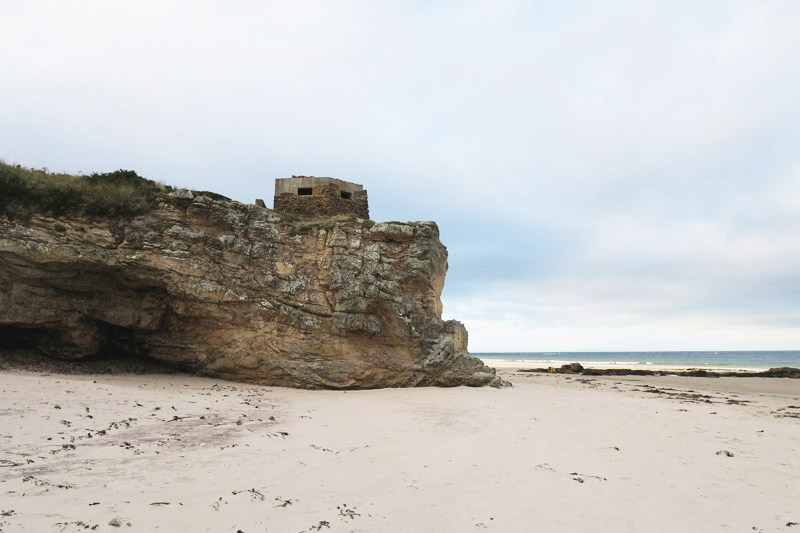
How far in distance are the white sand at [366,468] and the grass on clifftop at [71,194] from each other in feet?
17.3

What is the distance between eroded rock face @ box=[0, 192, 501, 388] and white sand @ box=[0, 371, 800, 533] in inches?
144

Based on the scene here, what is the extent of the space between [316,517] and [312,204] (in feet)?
44.6

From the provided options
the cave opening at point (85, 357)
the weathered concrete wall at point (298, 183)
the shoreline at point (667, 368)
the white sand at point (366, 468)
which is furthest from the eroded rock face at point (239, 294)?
the shoreline at point (667, 368)

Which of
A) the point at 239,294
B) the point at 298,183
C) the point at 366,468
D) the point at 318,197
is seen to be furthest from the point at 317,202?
the point at 366,468

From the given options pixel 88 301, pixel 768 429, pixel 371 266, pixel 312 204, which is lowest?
pixel 768 429

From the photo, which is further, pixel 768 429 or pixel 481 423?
pixel 768 429

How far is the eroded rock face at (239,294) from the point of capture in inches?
485

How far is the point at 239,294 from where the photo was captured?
1330 cm

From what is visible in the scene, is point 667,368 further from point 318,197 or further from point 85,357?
point 85,357

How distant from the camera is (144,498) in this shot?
163 inches

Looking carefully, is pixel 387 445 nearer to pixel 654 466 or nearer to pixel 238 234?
pixel 654 466

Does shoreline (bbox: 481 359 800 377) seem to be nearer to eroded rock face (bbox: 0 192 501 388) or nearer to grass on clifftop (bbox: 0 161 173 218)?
eroded rock face (bbox: 0 192 501 388)

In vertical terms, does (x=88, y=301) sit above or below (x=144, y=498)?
above

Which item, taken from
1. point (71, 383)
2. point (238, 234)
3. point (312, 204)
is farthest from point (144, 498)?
point (312, 204)
